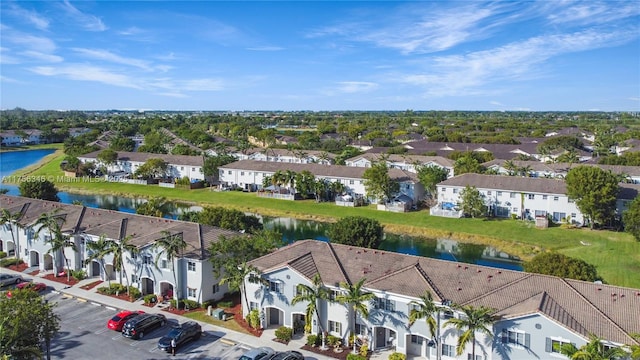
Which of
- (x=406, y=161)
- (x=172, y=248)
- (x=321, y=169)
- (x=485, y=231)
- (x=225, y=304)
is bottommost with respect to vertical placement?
(x=485, y=231)

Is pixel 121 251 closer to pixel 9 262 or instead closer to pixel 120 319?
pixel 120 319

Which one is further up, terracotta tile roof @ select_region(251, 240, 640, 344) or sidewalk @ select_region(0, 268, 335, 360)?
terracotta tile roof @ select_region(251, 240, 640, 344)

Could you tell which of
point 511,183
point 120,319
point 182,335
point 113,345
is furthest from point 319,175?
point 113,345

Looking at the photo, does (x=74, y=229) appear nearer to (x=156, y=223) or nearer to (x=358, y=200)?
(x=156, y=223)

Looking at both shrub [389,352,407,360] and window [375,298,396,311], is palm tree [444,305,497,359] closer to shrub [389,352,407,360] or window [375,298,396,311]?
shrub [389,352,407,360]

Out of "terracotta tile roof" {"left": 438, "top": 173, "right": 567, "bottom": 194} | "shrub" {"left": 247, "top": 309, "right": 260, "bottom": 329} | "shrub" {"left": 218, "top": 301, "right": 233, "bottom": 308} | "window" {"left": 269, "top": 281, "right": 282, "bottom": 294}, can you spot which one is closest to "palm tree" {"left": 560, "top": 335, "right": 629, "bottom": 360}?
"window" {"left": 269, "top": 281, "right": 282, "bottom": 294}

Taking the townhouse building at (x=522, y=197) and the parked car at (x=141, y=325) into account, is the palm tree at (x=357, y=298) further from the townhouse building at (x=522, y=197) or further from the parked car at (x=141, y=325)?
the townhouse building at (x=522, y=197)
